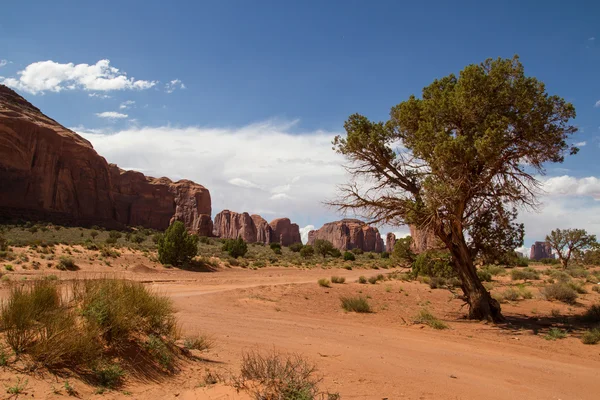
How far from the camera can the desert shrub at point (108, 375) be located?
4.82 metres

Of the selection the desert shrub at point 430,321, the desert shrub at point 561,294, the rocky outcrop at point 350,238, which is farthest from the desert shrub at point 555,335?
the rocky outcrop at point 350,238

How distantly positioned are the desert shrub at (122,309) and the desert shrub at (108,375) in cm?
59

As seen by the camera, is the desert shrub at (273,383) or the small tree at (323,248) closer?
the desert shrub at (273,383)

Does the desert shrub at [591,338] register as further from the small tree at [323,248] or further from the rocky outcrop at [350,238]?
the rocky outcrop at [350,238]

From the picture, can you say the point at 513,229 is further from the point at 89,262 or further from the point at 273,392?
the point at 89,262

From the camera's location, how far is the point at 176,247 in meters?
33.7

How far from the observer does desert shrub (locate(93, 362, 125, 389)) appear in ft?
15.8

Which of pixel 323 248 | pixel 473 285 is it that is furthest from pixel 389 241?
pixel 473 285

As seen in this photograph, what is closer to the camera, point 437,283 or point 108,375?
point 108,375

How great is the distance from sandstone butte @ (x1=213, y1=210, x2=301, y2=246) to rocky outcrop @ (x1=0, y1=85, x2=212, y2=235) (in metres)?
34.4

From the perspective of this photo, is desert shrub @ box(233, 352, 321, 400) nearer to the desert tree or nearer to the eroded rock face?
the desert tree

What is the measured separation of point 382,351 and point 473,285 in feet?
23.9

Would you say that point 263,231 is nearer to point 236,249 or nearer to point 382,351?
point 236,249

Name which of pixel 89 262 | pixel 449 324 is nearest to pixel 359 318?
pixel 449 324
